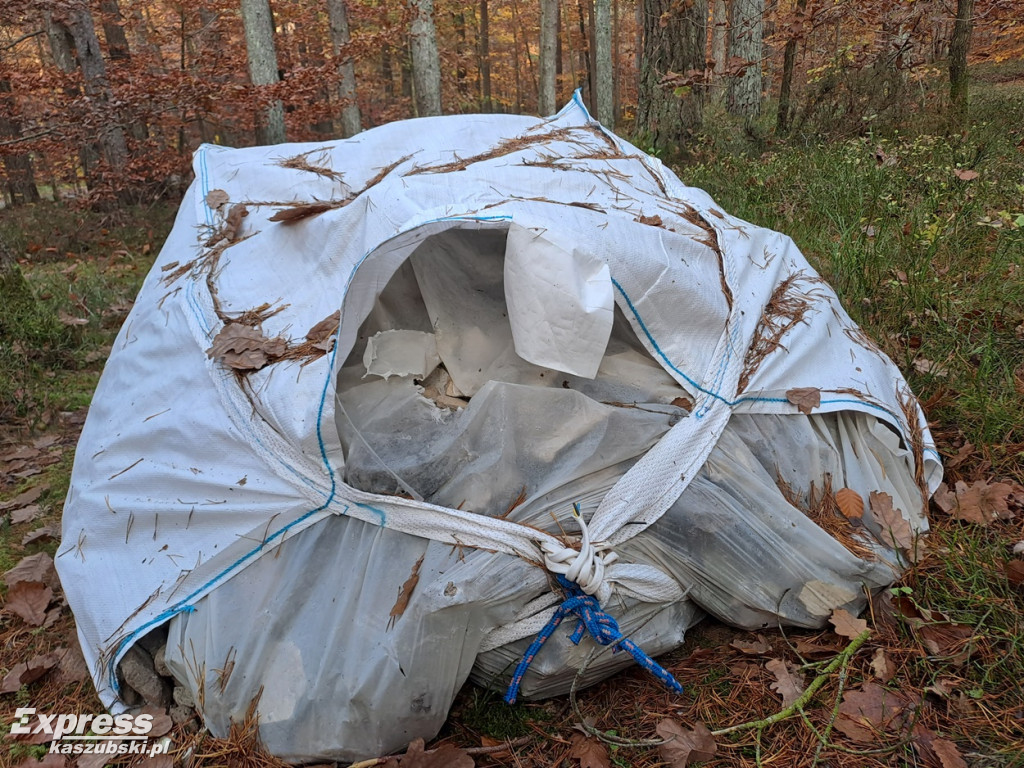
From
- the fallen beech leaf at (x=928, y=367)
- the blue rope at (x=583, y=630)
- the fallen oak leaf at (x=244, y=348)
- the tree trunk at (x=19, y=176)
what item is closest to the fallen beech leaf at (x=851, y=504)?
the blue rope at (x=583, y=630)

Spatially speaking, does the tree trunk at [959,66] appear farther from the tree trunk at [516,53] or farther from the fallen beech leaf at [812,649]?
the tree trunk at [516,53]

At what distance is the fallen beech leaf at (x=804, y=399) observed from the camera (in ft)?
6.71

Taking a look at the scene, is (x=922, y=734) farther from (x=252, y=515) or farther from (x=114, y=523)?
(x=114, y=523)

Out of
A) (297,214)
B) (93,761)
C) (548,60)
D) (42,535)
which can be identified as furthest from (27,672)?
(548,60)

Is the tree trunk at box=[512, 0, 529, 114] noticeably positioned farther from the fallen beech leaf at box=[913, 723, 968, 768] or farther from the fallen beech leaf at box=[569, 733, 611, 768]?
the fallen beech leaf at box=[913, 723, 968, 768]

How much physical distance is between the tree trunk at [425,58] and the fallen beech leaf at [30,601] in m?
9.14

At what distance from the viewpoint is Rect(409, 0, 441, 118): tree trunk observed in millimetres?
9914

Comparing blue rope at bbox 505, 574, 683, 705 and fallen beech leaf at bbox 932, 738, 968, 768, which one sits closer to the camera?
→ fallen beech leaf at bbox 932, 738, 968, 768

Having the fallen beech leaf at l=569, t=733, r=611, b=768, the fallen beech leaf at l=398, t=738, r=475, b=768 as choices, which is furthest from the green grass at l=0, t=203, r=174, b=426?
the fallen beech leaf at l=569, t=733, r=611, b=768

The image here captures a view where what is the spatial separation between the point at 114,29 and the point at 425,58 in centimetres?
454

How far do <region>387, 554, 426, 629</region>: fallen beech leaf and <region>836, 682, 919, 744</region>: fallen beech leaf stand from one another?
1104 mm

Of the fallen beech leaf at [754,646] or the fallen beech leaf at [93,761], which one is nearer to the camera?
the fallen beech leaf at [93,761]

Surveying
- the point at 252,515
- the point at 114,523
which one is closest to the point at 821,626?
the point at 252,515

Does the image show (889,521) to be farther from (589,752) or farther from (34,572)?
(34,572)
